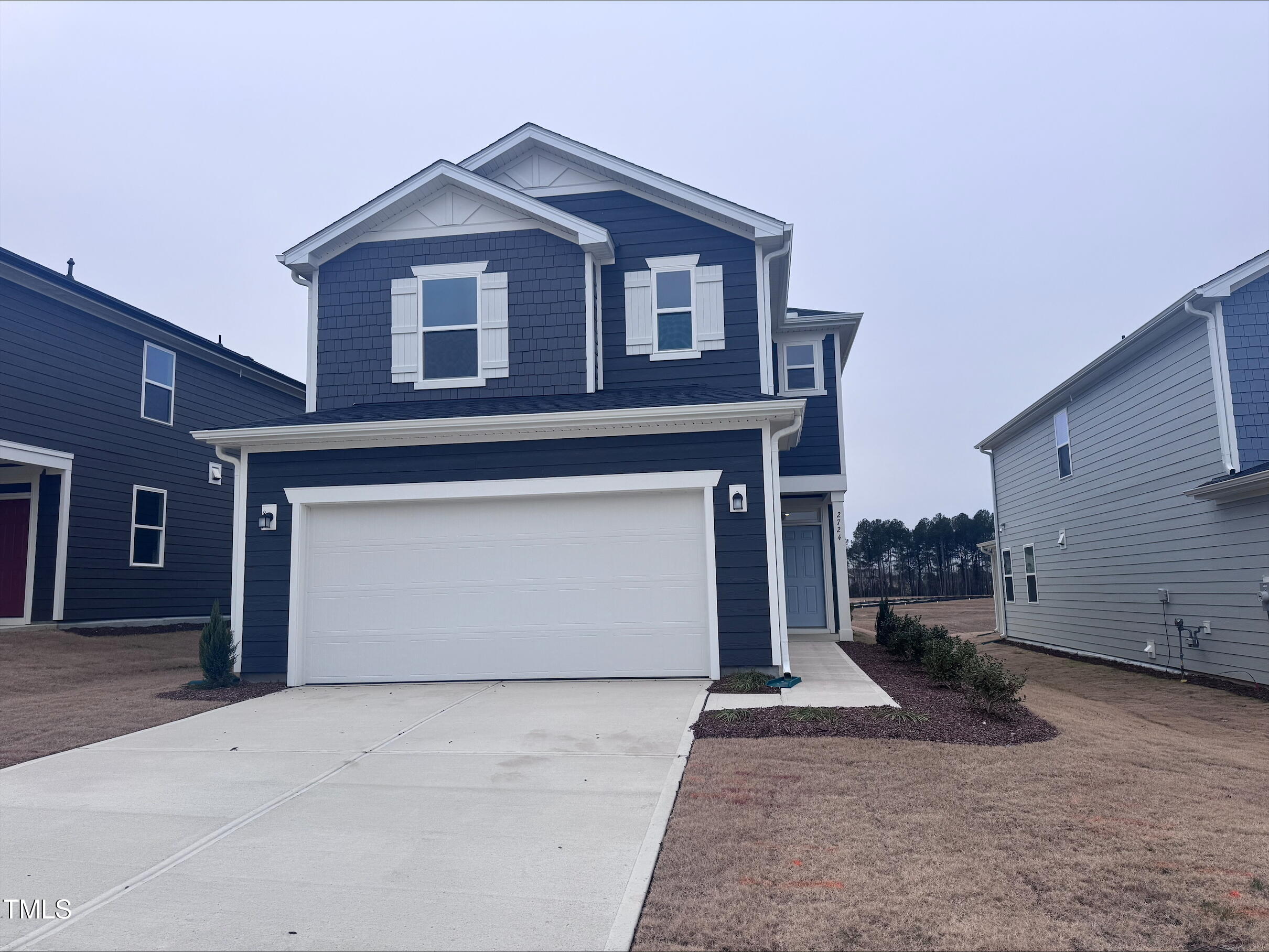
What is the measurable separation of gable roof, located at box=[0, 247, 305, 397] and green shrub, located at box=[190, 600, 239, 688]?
7428 millimetres

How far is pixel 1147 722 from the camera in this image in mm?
8648

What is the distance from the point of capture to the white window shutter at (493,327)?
1181 centimetres

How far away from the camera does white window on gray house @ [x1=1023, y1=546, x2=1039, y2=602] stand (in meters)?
19.3

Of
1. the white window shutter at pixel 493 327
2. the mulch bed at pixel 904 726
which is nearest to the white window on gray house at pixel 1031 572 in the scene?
the mulch bed at pixel 904 726

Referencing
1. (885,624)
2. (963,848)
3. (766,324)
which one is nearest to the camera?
(963,848)

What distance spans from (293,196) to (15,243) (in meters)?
13.7

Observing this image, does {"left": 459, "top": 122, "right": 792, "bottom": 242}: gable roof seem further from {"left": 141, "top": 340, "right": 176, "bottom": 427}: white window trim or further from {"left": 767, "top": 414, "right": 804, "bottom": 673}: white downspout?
{"left": 141, "top": 340, "right": 176, "bottom": 427}: white window trim

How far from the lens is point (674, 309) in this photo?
12.2 metres

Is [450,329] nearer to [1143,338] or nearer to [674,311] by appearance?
[674,311]

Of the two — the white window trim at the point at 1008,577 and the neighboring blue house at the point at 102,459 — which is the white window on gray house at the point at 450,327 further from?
the white window trim at the point at 1008,577

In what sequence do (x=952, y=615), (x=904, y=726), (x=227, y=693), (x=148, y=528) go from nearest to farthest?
(x=904, y=726), (x=227, y=693), (x=148, y=528), (x=952, y=615)

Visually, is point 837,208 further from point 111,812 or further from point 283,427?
point 111,812

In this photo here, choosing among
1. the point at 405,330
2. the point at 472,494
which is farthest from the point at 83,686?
the point at 405,330

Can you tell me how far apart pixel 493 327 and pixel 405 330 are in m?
1.24
